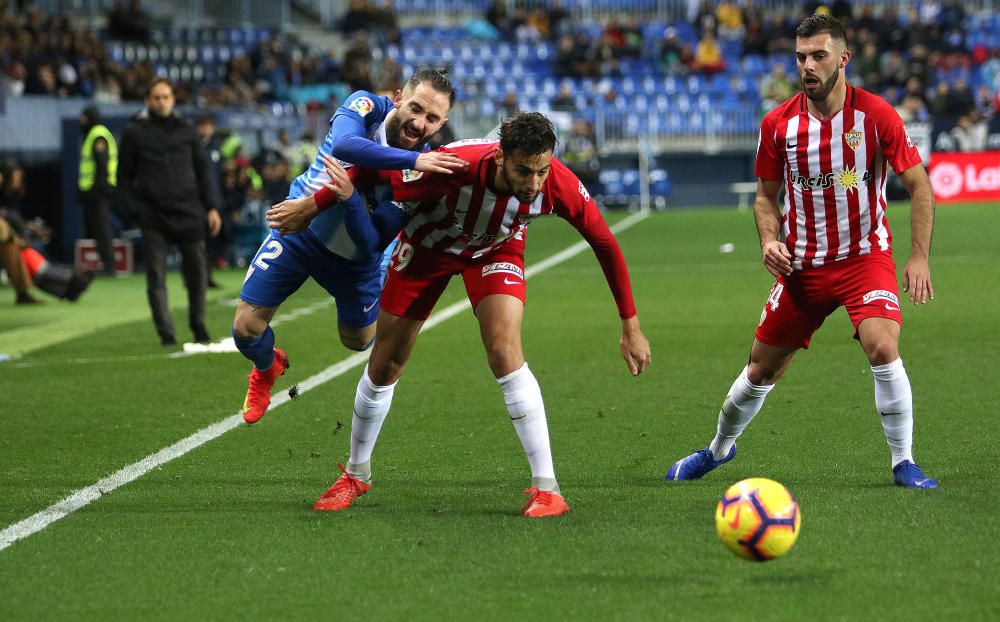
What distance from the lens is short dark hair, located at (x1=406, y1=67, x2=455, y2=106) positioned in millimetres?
6379

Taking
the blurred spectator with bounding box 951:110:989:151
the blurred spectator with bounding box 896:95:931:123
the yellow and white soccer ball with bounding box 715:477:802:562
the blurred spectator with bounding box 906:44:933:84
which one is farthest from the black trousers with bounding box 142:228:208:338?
the blurred spectator with bounding box 906:44:933:84

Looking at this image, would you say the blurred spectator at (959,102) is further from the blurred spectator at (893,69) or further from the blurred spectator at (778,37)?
the blurred spectator at (778,37)

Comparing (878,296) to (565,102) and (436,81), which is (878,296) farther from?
(565,102)

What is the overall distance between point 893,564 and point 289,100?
2870cm

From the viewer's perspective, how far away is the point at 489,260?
632cm

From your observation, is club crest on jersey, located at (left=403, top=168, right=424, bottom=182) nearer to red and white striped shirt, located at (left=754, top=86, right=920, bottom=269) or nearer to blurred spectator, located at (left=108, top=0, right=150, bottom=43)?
red and white striped shirt, located at (left=754, top=86, right=920, bottom=269)

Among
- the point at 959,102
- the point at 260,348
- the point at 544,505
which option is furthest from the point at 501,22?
the point at 544,505


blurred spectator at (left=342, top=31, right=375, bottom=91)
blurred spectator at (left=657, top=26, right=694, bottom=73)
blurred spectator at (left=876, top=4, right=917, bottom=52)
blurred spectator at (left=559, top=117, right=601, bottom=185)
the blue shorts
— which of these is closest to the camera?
the blue shorts

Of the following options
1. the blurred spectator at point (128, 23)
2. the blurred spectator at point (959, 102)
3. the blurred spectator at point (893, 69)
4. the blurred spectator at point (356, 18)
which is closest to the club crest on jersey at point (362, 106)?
the blurred spectator at point (128, 23)

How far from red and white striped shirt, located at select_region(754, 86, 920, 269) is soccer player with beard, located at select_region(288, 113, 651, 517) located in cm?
89

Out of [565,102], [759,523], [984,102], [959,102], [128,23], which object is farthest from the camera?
[565,102]

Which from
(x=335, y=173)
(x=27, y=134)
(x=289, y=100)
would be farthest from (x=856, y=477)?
(x=289, y=100)

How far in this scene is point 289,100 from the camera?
32594mm

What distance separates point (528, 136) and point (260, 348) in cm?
263
